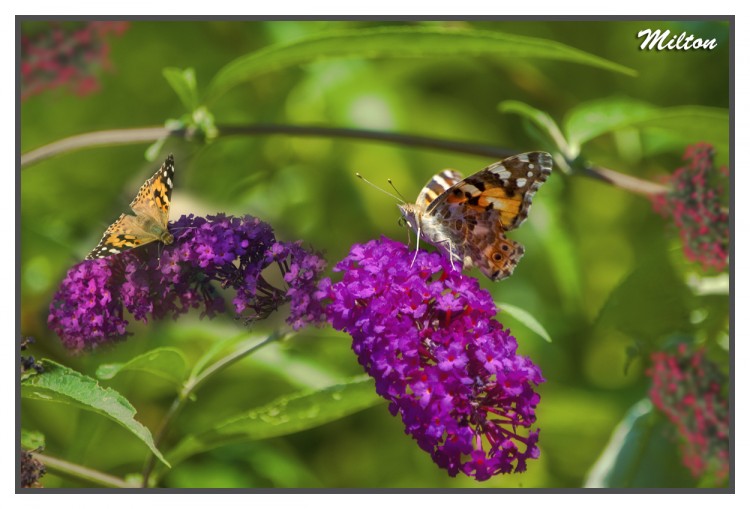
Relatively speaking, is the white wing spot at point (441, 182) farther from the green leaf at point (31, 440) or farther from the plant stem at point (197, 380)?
the green leaf at point (31, 440)

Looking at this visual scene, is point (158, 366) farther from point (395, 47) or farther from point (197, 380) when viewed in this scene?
point (395, 47)

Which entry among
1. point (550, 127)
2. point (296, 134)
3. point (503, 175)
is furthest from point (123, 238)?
point (550, 127)

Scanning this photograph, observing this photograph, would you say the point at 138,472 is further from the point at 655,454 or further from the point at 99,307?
the point at 655,454

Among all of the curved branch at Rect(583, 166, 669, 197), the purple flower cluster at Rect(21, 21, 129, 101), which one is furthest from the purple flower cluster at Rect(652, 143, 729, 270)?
the purple flower cluster at Rect(21, 21, 129, 101)

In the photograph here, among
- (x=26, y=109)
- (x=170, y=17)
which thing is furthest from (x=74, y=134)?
(x=170, y=17)

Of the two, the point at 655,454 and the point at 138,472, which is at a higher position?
the point at 138,472

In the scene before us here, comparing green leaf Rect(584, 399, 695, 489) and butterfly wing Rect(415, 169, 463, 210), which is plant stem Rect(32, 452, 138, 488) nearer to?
butterfly wing Rect(415, 169, 463, 210)

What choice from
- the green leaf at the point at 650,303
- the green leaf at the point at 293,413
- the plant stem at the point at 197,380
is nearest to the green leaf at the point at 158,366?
the plant stem at the point at 197,380
